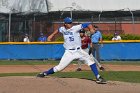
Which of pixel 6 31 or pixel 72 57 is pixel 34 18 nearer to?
pixel 6 31

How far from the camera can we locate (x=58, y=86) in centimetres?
1098

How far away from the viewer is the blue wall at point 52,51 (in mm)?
26031

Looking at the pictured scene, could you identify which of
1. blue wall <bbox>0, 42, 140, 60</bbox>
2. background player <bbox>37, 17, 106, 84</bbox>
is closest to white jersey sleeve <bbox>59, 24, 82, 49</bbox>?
background player <bbox>37, 17, 106, 84</bbox>

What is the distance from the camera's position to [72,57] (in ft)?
40.0

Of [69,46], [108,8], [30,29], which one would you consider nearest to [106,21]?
[108,8]

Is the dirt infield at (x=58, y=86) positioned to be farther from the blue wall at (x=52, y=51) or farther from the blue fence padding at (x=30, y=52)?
the blue fence padding at (x=30, y=52)

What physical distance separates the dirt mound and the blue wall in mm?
14197

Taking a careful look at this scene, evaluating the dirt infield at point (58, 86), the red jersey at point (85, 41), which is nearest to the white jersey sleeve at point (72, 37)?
the dirt infield at point (58, 86)

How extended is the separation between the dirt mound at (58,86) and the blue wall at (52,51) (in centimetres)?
1420

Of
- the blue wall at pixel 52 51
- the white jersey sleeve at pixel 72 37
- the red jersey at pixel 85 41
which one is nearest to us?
the white jersey sleeve at pixel 72 37

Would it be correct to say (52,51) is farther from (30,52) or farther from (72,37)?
(72,37)

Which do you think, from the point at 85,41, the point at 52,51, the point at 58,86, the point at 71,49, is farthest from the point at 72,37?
the point at 52,51

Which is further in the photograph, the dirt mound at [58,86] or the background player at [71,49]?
the background player at [71,49]

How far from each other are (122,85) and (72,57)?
161cm
